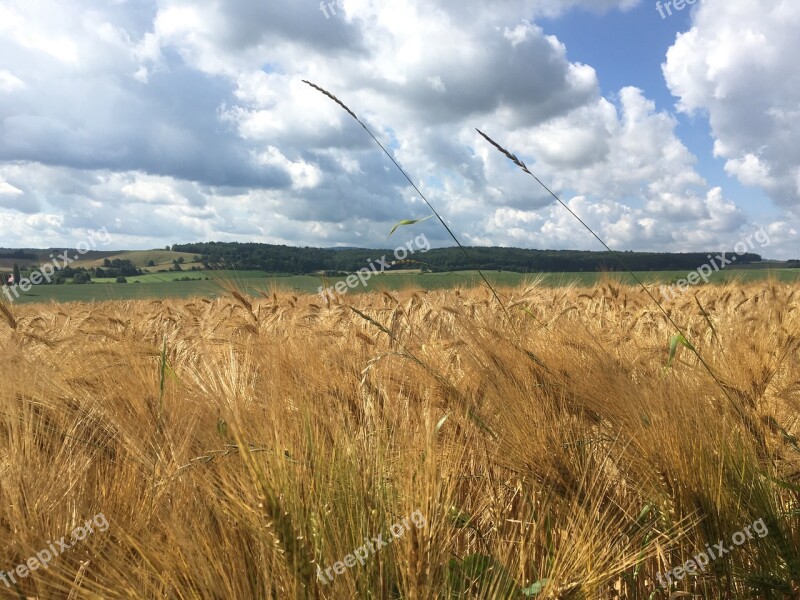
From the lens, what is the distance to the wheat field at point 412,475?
3.28 feet

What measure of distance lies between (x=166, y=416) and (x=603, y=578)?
136 cm

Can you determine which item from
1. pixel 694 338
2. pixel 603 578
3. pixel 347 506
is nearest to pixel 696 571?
pixel 603 578

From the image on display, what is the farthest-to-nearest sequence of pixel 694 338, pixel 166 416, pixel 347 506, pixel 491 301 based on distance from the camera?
pixel 491 301, pixel 694 338, pixel 166 416, pixel 347 506

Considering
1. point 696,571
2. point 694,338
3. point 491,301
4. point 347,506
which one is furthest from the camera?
point 491,301

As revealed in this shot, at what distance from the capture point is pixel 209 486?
119cm

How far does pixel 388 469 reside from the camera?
58.6 inches

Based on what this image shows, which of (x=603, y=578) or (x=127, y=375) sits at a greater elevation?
(x=127, y=375)

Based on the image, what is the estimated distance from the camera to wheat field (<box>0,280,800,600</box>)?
100 centimetres

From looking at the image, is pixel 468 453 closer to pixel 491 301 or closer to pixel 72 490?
pixel 72 490

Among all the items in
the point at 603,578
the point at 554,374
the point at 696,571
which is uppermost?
the point at 554,374

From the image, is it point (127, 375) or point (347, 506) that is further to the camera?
point (127, 375)

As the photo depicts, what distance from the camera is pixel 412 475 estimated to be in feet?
3.57

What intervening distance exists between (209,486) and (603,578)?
2.86 feet

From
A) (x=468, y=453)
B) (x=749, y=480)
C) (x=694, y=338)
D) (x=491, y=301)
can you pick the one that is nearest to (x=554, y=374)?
(x=468, y=453)
